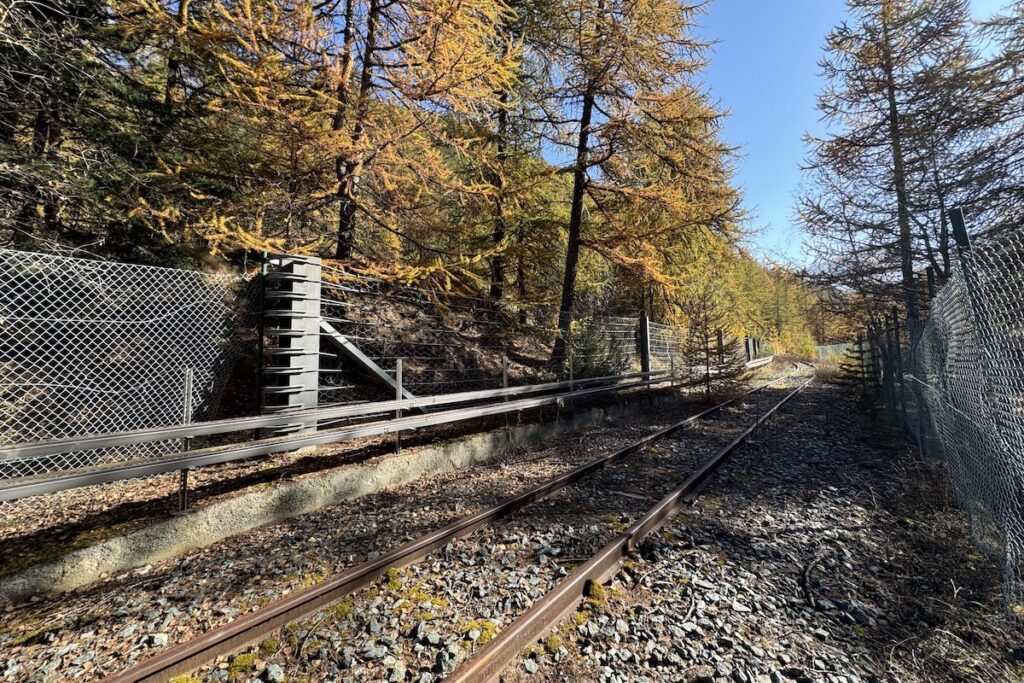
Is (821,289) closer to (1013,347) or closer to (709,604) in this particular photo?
(1013,347)

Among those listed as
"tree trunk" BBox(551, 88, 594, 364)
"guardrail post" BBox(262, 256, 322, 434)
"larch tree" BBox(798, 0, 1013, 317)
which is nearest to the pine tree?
"larch tree" BBox(798, 0, 1013, 317)

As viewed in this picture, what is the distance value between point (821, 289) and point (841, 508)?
844 cm

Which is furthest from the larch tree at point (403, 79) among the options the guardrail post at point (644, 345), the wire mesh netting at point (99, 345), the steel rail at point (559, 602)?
the guardrail post at point (644, 345)

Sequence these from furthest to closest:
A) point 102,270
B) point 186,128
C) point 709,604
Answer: point 186,128 < point 102,270 < point 709,604

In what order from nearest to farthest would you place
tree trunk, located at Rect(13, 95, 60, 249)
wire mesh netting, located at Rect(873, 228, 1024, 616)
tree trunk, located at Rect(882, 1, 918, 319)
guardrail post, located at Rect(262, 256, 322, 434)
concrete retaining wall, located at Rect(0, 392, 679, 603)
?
wire mesh netting, located at Rect(873, 228, 1024, 616), concrete retaining wall, located at Rect(0, 392, 679, 603), guardrail post, located at Rect(262, 256, 322, 434), tree trunk, located at Rect(13, 95, 60, 249), tree trunk, located at Rect(882, 1, 918, 319)

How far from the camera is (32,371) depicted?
469cm

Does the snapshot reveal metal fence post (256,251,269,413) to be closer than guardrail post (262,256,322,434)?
No

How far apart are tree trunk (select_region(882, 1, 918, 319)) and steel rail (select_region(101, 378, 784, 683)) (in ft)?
33.0

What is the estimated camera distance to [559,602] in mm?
2910

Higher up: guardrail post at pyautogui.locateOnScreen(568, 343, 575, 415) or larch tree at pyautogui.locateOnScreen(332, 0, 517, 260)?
larch tree at pyautogui.locateOnScreen(332, 0, 517, 260)

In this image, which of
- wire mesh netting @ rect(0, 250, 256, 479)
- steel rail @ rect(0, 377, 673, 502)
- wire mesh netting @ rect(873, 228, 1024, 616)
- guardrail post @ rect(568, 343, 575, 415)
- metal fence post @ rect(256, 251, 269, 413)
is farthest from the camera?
guardrail post @ rect(568, 343, 575, 415)

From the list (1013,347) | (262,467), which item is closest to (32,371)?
(262,467)

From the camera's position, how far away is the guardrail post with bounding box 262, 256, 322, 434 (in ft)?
Result: 18.3

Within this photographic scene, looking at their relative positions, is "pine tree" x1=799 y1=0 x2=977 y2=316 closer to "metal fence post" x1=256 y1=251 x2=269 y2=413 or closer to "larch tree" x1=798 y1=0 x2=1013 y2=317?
"larch tree" x1=798 y1=0 x2=1013 y2=317
